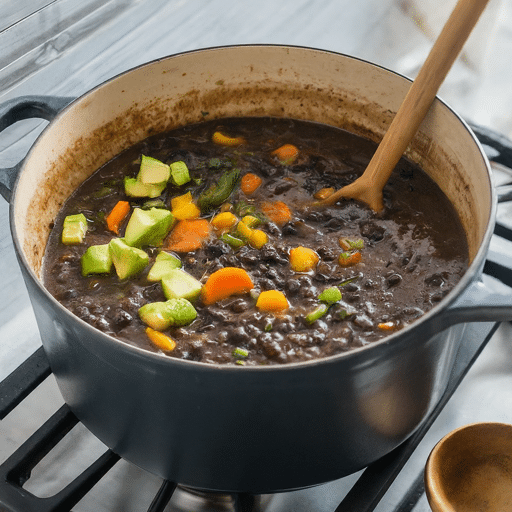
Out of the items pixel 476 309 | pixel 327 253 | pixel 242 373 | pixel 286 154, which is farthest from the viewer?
pixel 286 154

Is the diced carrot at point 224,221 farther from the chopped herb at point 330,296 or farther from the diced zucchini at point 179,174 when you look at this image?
the chopped herb at point 330,296

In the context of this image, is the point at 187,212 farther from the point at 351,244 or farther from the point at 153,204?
the point at 351,244

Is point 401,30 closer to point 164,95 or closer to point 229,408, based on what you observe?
point 164,95

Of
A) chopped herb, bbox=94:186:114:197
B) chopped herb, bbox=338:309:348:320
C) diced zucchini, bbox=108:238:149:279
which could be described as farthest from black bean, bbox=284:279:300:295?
chopped herb, bbox=94:186:114:197

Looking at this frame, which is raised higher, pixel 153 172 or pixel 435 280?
pixel 153 172

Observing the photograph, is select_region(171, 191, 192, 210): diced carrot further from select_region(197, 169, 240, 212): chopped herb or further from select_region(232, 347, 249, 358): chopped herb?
select_region(232, 347, 249, 358): chopped herb

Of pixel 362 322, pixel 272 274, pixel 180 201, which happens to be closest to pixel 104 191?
pixel 180 201

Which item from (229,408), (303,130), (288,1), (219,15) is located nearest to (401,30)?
(288,1)

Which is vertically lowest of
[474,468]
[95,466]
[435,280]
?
[474,468]

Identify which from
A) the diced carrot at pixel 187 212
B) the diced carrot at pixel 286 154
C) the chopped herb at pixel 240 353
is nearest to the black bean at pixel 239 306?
the chopped herb at pixel 240 353
